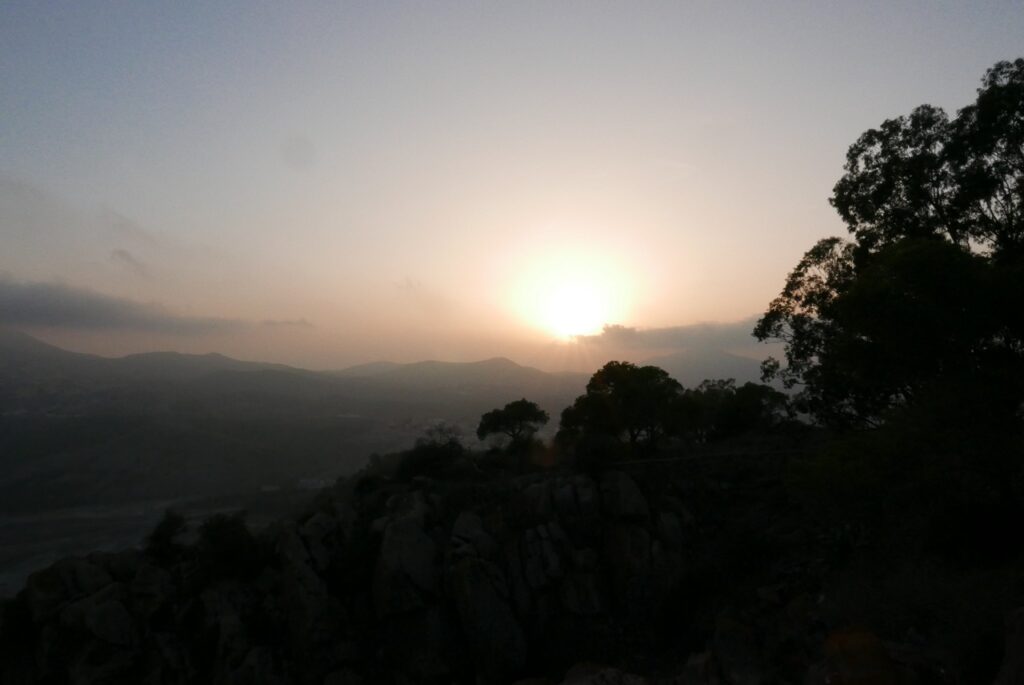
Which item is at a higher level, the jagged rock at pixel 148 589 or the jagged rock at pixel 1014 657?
the jagged rock at pixel 1014 657

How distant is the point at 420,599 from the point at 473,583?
2.68m

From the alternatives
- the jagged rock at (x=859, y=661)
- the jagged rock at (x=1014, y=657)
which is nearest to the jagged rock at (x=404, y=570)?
the jagged rock at (x=859, y=661)

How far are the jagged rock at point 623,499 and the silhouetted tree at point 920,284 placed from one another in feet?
28.7

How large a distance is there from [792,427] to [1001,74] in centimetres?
2426

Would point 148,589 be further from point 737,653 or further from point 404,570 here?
point 737,653

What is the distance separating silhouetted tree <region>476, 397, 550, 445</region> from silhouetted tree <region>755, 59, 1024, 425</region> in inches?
952

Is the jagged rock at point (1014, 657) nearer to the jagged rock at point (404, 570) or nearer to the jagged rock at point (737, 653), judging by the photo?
the jagged rock at point (737, 653)

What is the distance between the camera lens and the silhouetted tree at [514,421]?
47.1m

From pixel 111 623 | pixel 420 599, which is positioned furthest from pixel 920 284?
pixel 111 623

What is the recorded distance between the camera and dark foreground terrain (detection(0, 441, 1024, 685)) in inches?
838

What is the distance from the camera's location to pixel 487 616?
23969 mm

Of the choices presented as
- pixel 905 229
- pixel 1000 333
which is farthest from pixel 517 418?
pixel 1000 333

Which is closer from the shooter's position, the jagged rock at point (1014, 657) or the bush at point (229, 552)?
the jagged rock at point (1014, 657)

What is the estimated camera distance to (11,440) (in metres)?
113
